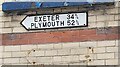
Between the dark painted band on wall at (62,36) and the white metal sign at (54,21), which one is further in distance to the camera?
the white metal sign at (54,21)

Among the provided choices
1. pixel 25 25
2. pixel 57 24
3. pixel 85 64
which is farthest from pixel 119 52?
pixel 25 25

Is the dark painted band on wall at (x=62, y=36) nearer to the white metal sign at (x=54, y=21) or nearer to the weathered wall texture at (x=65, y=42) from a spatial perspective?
→ the weathered wall texture at (x=65, y=42)

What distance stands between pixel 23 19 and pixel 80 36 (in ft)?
3.92

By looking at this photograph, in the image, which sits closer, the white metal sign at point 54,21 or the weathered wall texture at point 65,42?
the weathered wall texture at point 65,42

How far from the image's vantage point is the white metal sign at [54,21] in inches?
244

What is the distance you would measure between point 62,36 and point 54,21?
334mm

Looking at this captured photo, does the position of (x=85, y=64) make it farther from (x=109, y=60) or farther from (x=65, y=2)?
(x=65, y=2)

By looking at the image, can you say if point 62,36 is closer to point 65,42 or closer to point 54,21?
point 65,42

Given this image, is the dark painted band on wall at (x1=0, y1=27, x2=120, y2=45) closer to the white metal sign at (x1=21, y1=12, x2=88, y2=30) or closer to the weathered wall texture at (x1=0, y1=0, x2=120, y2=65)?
the weathered wall texture at (x1=0, y1=0, x2=120, y2=65)

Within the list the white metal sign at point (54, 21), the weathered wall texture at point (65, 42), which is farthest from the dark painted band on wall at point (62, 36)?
the white metal sign at point (54, 21)

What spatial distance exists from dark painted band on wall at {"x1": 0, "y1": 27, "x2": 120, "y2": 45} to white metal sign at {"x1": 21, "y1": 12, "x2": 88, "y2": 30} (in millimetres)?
133

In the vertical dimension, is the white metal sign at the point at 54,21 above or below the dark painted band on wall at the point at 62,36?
above

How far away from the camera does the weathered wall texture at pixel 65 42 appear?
19.8 feet

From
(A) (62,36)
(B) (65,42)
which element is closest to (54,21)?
(A) (62,36)
